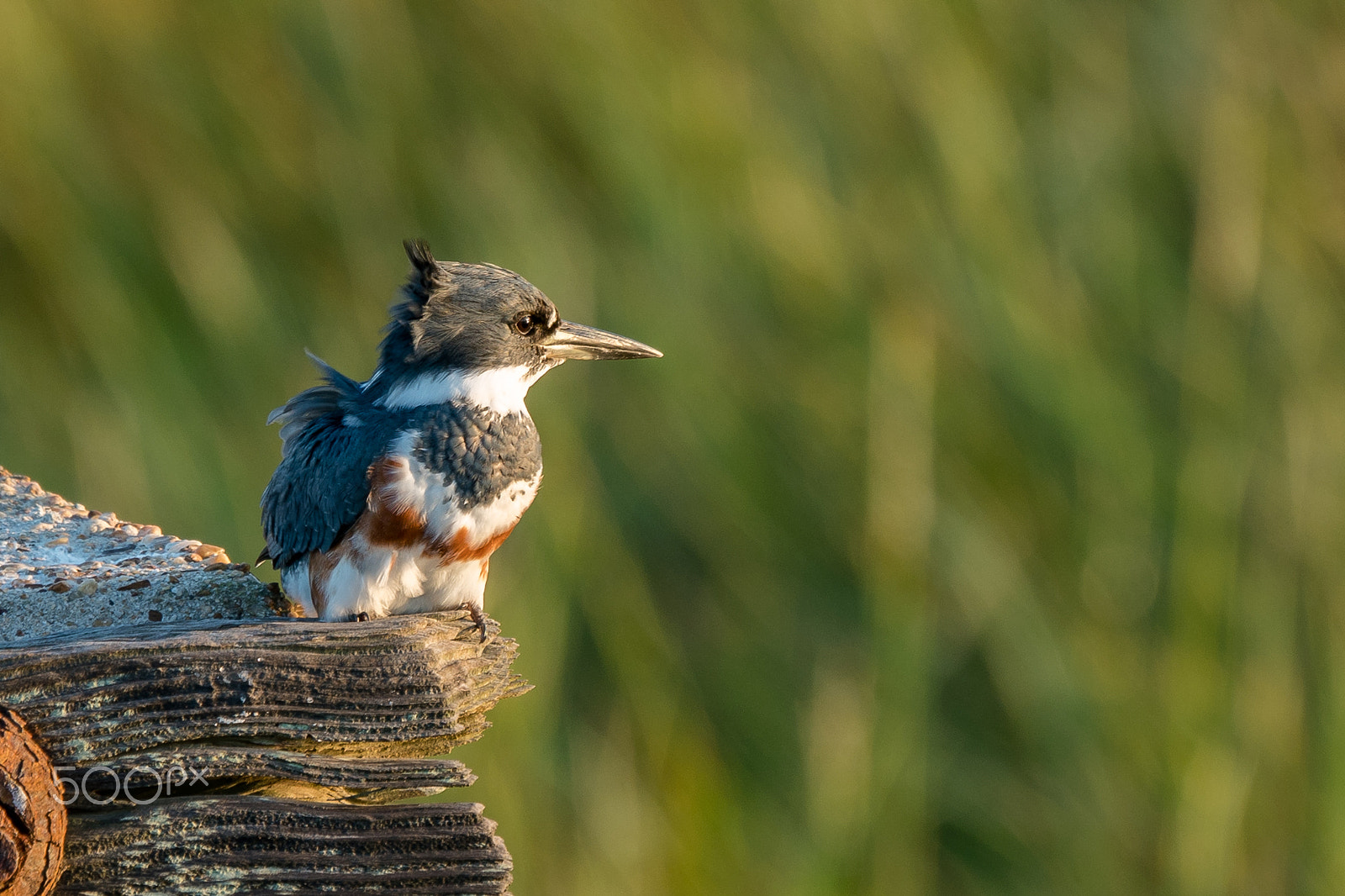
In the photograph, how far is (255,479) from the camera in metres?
2.07

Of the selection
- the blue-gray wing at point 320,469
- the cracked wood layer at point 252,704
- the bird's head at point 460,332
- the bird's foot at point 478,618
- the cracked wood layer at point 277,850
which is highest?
the bird's head at point 460,332

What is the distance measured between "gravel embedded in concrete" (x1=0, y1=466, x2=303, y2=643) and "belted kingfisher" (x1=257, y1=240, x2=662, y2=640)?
8 cm

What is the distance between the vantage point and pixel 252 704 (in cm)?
66

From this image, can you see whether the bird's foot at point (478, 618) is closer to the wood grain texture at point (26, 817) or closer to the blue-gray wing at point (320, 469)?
the blue-gray wing at point (320, 469)

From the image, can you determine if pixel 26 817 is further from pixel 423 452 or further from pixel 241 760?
pixel 423 452

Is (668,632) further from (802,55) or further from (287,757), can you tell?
(287,757)

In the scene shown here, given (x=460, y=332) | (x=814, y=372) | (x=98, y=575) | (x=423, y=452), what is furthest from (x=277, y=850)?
(x=814, y=372)

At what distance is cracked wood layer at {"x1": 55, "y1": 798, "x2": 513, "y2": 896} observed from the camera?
63cm

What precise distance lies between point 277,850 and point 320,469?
0.52 metres

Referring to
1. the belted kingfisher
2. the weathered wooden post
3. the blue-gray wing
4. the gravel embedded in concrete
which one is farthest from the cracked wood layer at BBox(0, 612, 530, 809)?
the blue-gray wing

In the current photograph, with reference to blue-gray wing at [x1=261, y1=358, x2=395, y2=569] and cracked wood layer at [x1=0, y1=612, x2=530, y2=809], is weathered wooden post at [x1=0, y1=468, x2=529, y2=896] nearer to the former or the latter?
cracked wood layer at [x1=0, y1=612, x2=530, y2=809]

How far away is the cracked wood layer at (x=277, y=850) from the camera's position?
63 cm

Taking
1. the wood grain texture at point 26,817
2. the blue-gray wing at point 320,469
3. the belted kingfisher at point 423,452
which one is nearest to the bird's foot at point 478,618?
the belted kingfisher at point 423,452

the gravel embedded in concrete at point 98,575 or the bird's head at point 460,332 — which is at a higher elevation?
the bird's head at point 460,332
